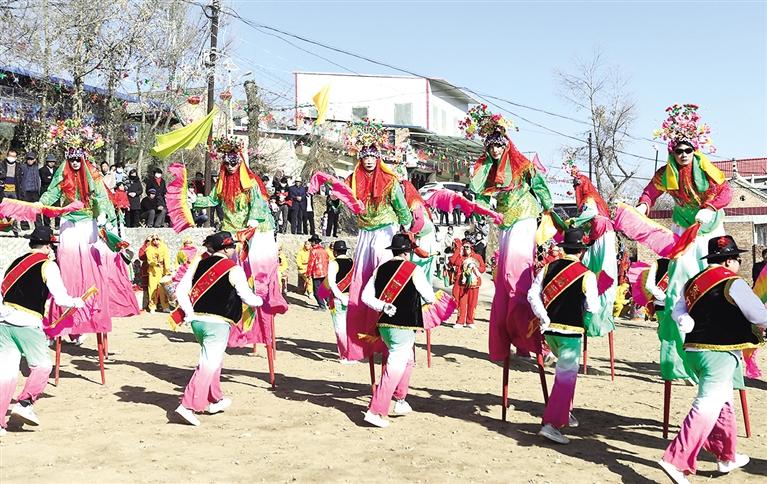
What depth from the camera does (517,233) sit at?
26.7 ft

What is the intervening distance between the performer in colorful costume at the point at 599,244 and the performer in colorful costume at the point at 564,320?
9.09ft

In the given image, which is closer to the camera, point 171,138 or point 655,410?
point 655,410

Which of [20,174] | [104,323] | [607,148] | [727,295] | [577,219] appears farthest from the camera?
[607,148]

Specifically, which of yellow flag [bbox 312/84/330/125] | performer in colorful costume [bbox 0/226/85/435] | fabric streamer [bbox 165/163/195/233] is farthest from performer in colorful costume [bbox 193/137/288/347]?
performer in colorful costume [bbox 0/226/85/435]

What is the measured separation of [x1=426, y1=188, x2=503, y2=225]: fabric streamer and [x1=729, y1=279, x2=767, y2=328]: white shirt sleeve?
2.96 meters

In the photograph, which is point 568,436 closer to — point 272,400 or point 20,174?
point 272,400

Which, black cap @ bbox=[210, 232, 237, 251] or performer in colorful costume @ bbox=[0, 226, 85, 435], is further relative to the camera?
black cap @ bbox=[210, 232, 237, 251]

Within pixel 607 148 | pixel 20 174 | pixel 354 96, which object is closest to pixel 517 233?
pixel 20 174

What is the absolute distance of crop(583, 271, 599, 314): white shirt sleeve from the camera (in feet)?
22.0

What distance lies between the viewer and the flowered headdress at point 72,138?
9633mm

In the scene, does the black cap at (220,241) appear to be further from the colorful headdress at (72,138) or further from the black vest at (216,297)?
the colorful headdress at (72,138)

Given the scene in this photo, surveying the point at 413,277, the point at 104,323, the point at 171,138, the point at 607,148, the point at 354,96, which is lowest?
the point at 104,323

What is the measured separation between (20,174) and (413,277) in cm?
1243

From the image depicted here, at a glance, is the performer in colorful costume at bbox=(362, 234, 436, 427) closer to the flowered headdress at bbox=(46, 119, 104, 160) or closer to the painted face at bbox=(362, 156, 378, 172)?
the painted face at bbox=(362, 156, 378, 172)
